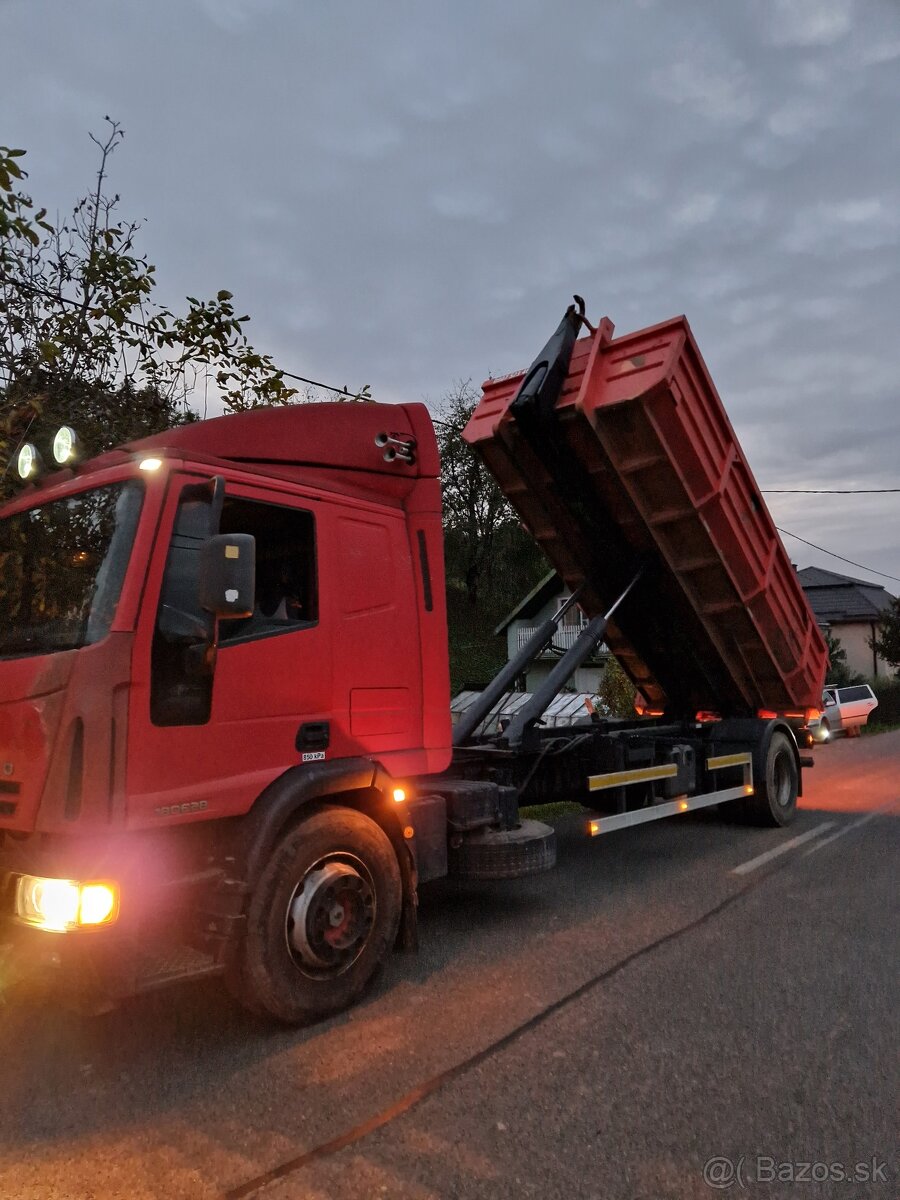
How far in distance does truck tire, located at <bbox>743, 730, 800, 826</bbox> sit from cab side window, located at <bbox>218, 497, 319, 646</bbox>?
551cm

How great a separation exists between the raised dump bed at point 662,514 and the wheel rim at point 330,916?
3.77 meters

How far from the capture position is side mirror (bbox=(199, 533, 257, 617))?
324 cm

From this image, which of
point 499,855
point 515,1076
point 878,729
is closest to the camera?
point 515,1076

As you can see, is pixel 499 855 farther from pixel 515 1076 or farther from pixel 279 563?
pixel 279 563

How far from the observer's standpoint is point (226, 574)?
Result: 325cm

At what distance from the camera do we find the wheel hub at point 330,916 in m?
3.65

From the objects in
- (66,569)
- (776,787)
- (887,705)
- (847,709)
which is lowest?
(776,787)

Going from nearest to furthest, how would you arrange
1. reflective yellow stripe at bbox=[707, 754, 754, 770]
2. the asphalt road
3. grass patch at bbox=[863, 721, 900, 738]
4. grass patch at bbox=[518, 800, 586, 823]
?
the asphalt road → reflective yellow stripe at bbox=[707, 754, 754, 770] → grass patch at bbox=[518, 800, 586, 823] → grass patch at bbox=[863, 721, 900, 738]

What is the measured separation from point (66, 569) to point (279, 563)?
0.93 m

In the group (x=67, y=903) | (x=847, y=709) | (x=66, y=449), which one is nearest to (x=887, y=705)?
(x=847, y=709)

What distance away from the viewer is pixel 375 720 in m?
4.24

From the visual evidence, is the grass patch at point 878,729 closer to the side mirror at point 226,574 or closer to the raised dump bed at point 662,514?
the raised dump bed at point 662,514

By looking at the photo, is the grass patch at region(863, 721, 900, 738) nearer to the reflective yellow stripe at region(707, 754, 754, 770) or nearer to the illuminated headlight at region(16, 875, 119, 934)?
the reflective yellow stripe at region(707, 754, 754, 770)

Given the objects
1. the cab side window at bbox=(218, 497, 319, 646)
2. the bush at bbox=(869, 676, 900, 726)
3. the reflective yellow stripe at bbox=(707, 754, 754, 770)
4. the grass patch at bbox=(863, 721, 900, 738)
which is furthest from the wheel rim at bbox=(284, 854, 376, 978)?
the bush at bbox=(869, 676, 900, 726)
